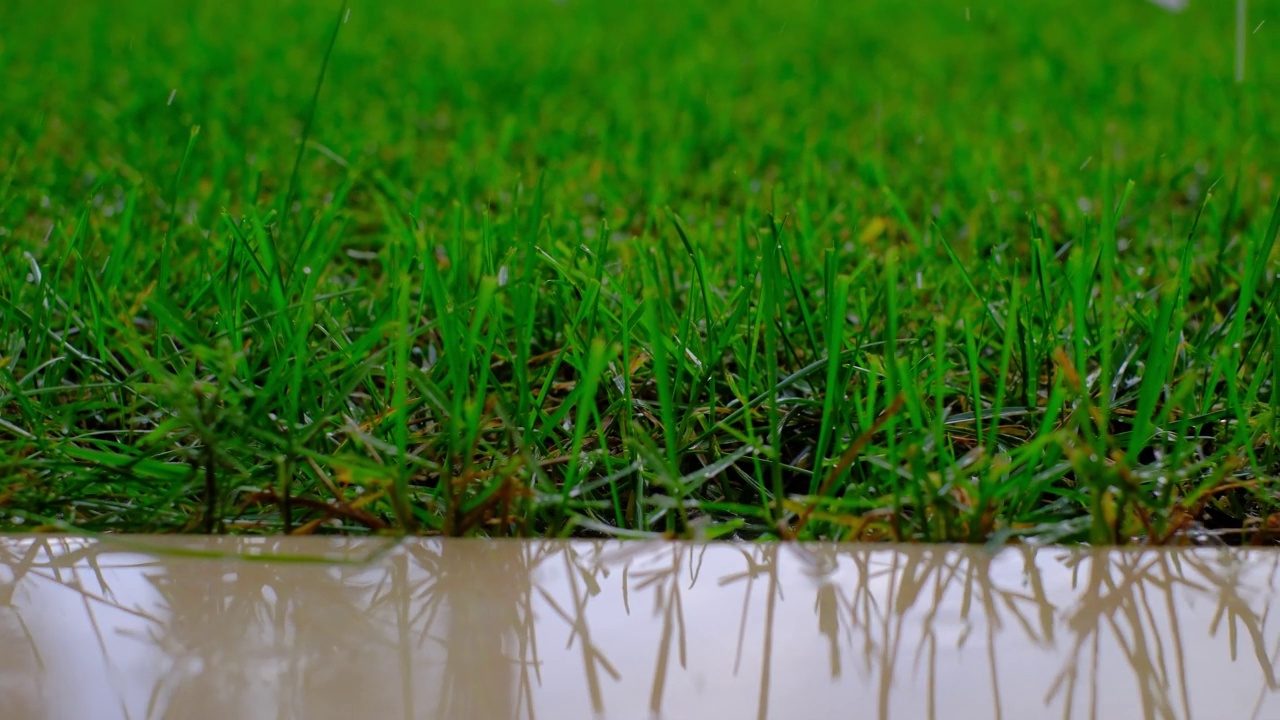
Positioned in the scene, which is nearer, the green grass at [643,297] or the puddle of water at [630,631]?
the puddle of water at [630,631]

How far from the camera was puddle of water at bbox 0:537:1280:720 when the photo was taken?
1.99 ft

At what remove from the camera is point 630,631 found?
681 mm

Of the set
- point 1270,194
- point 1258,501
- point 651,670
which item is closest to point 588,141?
point 1270,194

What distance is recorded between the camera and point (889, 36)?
3.83m

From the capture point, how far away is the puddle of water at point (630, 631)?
0.61 meters

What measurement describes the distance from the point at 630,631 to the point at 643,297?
2.01 feet

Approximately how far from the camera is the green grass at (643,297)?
2.90ft

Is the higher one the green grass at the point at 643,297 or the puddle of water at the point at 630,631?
the green grass at the point at 643,297

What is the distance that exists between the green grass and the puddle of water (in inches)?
2.7

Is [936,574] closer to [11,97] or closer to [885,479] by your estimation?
[885,479]

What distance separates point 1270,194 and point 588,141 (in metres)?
1.37

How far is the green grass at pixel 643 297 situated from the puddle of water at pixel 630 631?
0.23ft

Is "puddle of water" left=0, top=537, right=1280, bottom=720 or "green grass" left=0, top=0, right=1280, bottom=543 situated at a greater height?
"green grass" left=0, top=0, right=1280, bottom=543

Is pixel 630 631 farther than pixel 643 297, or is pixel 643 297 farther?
pixel 643 297
